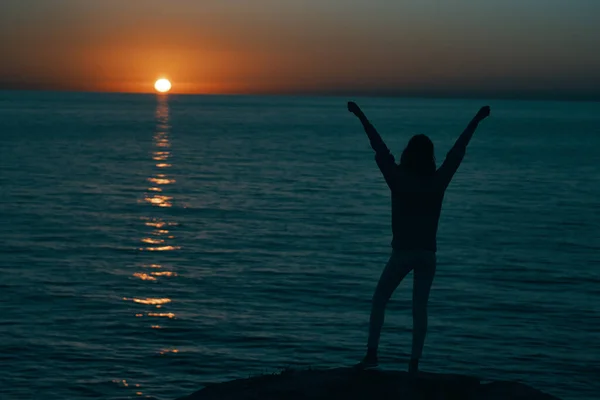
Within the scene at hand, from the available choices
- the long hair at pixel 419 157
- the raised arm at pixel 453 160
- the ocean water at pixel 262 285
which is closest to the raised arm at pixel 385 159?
the long hair at pixel 419 157

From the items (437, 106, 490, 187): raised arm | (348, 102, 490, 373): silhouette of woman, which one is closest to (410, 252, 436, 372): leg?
(348, 102, 490, 373): silhouette of woman

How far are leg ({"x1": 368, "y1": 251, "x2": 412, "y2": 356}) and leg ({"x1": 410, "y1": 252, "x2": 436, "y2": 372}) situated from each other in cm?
13

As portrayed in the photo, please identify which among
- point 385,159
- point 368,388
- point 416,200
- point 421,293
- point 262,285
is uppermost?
point 385,159

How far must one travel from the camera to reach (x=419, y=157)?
860 cm

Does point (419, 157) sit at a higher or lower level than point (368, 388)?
higher

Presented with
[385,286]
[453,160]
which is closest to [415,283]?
[385,286]

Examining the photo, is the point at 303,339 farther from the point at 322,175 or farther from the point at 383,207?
the point at 322,175

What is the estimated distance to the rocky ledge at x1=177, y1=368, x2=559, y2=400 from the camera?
8844 mm

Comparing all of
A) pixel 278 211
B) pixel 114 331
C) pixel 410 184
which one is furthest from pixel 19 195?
pixel 410 184

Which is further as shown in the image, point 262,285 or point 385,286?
point 262,285

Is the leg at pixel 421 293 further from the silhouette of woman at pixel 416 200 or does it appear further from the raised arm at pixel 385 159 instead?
the raised arm at pixel 385 159

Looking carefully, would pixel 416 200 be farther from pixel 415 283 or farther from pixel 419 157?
pixel 415 283

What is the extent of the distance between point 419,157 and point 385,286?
1387mm

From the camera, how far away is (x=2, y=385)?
16.2m
